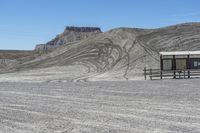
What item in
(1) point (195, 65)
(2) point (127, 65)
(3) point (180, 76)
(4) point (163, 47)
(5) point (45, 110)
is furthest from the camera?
(4) point (163, 47)

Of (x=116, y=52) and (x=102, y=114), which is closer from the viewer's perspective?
(x=102, y=114)

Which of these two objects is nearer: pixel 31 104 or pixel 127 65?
Result: pixel 31 104

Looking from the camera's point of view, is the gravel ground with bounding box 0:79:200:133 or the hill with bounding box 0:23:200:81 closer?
the gravel ground with bounding box 0:79:200:133

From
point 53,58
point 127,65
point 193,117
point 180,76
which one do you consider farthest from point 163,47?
point 193,117

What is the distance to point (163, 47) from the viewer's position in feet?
225

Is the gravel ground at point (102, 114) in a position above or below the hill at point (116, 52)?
below

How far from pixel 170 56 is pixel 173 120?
107 ft

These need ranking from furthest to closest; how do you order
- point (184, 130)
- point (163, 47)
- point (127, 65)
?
point (163, 47) → point (127, 65) → point (184, 130)

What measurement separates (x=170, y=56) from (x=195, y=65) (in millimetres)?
2891

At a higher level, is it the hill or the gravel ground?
the hill

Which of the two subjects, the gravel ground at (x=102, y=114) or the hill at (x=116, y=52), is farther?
the hill at (x=116, y=52)

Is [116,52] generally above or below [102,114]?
above

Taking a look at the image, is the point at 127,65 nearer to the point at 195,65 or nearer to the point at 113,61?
the point at 113,61

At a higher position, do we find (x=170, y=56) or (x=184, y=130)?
(x=170, y=56)
